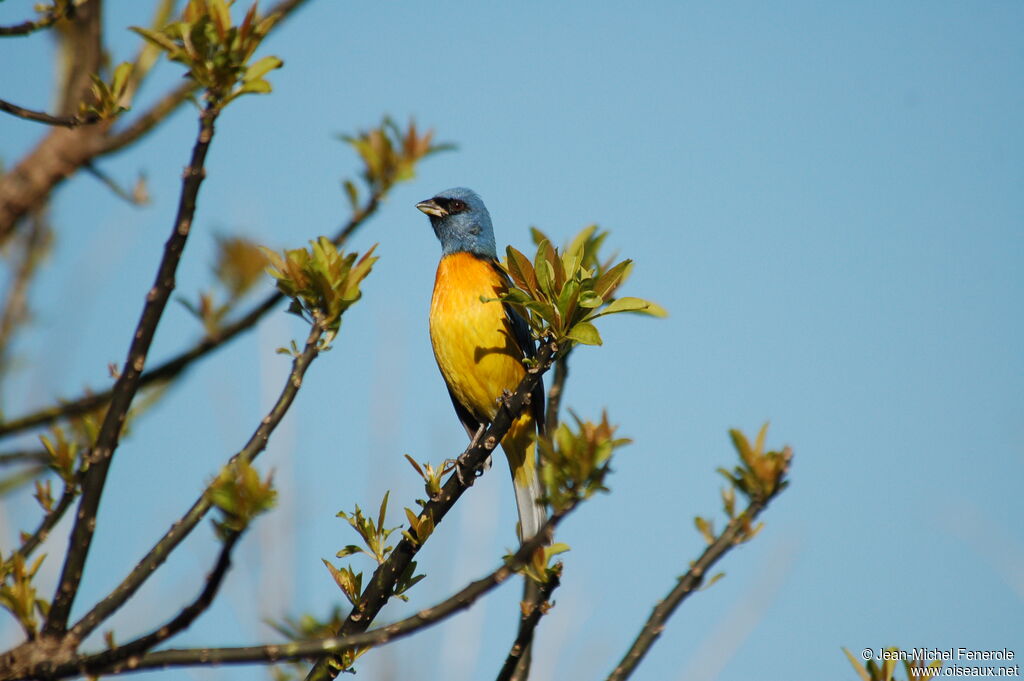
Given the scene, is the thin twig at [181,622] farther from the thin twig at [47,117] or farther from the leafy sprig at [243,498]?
the thin twig at [47,117]

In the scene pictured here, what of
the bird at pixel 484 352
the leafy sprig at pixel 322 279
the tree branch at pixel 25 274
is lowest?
the leafy sprig at pixel 322 279

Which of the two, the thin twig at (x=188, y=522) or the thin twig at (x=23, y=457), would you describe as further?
the thin twig at (x=23, y=457)

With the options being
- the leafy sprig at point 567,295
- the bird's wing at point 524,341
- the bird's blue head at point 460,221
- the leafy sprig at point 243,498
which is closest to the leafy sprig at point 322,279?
the leafy sprig at point 567,295

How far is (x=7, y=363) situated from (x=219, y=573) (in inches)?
104

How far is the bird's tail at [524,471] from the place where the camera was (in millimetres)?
4852

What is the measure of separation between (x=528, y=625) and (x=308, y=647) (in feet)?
2.37

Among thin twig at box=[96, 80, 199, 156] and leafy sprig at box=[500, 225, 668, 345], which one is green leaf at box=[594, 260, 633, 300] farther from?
thin twig at box=[96, 80, 199, 156]

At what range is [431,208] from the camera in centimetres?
604

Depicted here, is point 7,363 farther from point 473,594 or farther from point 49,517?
point 473,594

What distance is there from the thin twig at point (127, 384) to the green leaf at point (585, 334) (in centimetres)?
94

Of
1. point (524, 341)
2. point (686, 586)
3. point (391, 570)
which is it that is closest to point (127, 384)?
point (391, 570)

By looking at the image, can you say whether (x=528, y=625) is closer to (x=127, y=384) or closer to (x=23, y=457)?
(x=127, y=384)

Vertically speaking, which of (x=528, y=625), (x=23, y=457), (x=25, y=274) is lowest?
(x=528, y=625)

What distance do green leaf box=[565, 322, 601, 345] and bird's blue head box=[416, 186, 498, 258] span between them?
11.3ft
